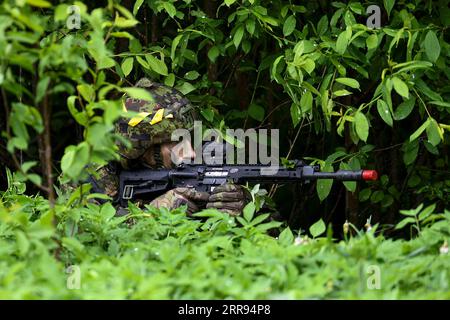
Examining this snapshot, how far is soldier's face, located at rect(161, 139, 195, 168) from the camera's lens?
5426 mm

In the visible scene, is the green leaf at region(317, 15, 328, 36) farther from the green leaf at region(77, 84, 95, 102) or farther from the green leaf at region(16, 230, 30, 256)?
the green leaf at region(16, 230, 30, 256)

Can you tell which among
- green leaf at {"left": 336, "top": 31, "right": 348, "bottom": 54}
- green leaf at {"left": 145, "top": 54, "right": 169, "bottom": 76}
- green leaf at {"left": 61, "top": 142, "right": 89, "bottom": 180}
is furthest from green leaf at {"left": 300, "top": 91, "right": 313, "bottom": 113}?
green leaf at {"left": 61, "top": 142, "right": 89, "bottom": 180}

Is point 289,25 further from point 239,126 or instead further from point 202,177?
point 239,126

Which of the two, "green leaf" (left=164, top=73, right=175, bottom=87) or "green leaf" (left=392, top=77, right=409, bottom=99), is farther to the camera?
"green leaf" (left=164, top=73, right=175, bottom=87)

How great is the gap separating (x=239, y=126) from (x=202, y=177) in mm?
1666

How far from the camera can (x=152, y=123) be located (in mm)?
5363

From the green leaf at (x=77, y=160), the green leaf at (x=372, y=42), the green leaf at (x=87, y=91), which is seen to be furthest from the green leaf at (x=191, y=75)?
the green leaf at (x=77, y=160)

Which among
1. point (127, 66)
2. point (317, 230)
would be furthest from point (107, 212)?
point (127, 66)

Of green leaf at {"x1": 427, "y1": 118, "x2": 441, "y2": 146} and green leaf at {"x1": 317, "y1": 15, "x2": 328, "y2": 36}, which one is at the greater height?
green leaf at {"x1": 317, "y1": 15, "x2": 328, "y2": 36}

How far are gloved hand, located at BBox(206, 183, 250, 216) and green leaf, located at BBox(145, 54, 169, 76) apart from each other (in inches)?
37.0

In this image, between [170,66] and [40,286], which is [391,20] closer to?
[170,66]

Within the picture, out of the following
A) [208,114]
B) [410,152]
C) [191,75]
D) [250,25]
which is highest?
[250,25]

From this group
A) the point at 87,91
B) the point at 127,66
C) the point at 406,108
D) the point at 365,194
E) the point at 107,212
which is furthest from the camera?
the point at 365,194

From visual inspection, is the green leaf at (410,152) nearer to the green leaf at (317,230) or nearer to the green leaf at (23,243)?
the green leaf at (317,230)
